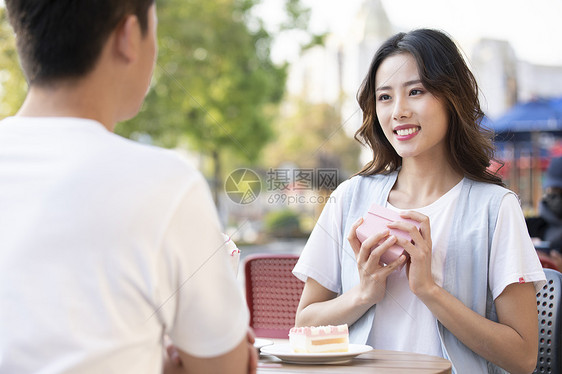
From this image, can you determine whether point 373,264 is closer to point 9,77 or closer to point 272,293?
point 272,293

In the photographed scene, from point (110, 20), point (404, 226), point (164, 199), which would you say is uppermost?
point (110, 20)

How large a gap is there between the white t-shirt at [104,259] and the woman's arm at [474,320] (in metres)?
0.98

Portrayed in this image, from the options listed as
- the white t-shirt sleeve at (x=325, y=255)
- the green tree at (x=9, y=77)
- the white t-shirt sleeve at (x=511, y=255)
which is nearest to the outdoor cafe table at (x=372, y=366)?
the white t-shirt sleeve at (x=511, y=255)

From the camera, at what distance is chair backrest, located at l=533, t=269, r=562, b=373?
2.13 metres

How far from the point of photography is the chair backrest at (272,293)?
9.48 feet

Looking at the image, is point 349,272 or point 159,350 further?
point 349,272

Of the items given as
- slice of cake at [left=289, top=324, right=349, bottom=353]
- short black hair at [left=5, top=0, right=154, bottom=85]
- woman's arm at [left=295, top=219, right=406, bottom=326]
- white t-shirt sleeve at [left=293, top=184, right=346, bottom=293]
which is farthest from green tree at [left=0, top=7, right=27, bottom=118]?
short black hair at [left=5, top=0, right=154, bottom=85]

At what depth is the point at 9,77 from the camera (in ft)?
35.5

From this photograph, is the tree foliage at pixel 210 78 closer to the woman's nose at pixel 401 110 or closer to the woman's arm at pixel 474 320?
the woman's nose at pixel 401 110

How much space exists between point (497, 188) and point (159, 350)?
54.9 inches

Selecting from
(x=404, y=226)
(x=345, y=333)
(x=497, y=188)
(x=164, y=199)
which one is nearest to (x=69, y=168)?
(x=164, y=199)

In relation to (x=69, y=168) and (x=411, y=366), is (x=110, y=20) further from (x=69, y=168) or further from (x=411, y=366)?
(x=411, y=366)

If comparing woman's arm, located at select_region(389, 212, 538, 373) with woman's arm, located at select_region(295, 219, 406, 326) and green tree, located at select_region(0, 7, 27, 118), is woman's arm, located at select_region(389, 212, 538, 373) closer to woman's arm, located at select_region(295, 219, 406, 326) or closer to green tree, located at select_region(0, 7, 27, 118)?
woman's arm, located at select_region(295, 219, 406, 326)

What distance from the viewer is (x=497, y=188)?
208 cm
